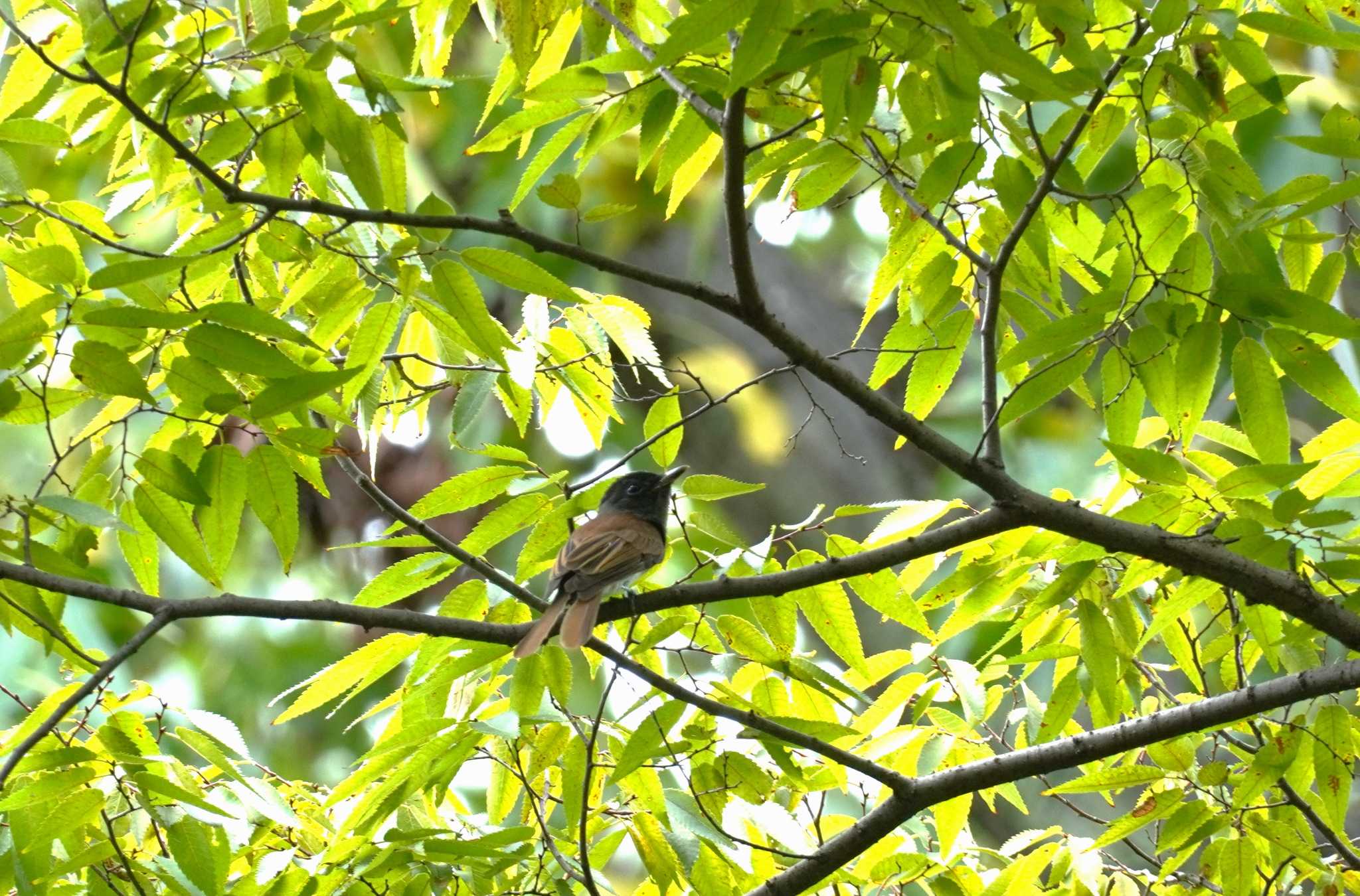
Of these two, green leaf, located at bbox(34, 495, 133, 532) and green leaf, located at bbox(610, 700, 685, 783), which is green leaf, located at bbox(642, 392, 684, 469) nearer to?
green leaf, located at bbox(610, 700, 685, 783)

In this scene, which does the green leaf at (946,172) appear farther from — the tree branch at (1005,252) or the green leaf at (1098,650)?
the green leaf at (1098,650)

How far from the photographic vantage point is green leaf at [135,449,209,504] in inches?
80.8

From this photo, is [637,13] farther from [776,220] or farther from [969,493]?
[969,493]

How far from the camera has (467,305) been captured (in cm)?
208

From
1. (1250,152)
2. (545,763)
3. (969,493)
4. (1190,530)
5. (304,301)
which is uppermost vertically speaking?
(1250,152)

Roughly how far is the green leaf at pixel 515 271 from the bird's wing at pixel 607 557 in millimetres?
1031

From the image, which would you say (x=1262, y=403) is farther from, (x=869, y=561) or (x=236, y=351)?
(x=236, y=351)

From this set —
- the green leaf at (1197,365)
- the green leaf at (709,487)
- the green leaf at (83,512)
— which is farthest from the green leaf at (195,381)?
the green leaf at (1197,365)

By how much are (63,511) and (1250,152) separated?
5.70 meters

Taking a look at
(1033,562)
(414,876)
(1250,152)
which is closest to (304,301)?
(414,876)

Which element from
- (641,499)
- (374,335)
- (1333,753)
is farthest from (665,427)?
(641,499)

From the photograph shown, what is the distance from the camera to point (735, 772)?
2426 millimetres

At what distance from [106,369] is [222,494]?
0.38 m

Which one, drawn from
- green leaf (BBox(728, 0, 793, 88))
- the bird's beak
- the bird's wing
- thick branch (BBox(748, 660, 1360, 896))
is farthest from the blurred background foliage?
green leaf (BBox(728, 0, 793, 88))
